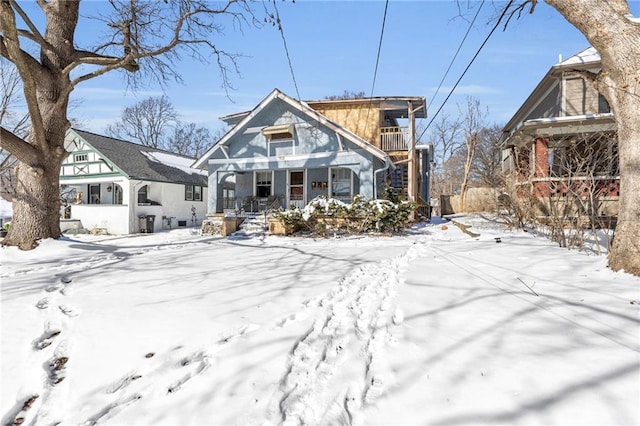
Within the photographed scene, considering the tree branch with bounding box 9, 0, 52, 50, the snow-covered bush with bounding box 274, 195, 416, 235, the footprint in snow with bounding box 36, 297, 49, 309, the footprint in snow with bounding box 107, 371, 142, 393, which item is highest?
the tree branch with bounding box 9, 0, 52, 50

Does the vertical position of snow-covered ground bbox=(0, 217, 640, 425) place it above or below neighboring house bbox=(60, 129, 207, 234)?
below

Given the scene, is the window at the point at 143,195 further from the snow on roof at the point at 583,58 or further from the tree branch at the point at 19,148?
the snow on roof at the point at 583,58

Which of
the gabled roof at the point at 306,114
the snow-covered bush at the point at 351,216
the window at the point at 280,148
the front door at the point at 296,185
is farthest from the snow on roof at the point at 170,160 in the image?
the snow-covered bush at the point at 351,216

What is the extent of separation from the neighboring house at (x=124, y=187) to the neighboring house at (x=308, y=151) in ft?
13.3

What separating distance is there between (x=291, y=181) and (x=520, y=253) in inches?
468

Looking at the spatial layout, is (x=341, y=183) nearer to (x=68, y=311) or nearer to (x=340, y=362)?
(x=68, y=311)

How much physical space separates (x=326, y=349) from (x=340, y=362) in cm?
22

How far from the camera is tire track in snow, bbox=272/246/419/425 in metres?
1.73

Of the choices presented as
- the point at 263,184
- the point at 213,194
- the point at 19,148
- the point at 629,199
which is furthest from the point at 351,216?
the point at 19,148

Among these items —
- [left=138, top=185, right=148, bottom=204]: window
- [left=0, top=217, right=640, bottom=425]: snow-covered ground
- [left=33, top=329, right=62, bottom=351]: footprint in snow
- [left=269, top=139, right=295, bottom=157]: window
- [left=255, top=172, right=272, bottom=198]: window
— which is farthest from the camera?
[left=138, top=185, right=148, bottom=204]: window

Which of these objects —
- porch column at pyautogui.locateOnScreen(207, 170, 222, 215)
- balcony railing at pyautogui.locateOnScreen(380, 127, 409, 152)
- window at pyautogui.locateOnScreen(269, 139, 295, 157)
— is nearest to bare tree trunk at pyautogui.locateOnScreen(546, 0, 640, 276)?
balcony railing at pyautogui.locateOnScreen(380, 127, 409, 152)

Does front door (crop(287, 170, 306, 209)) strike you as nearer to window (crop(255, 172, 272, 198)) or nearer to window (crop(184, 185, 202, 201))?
window (crop(255, 172, 272, 198))

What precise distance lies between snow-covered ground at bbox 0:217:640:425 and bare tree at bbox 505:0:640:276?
497 millimetres

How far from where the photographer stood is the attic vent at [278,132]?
1434 cm
